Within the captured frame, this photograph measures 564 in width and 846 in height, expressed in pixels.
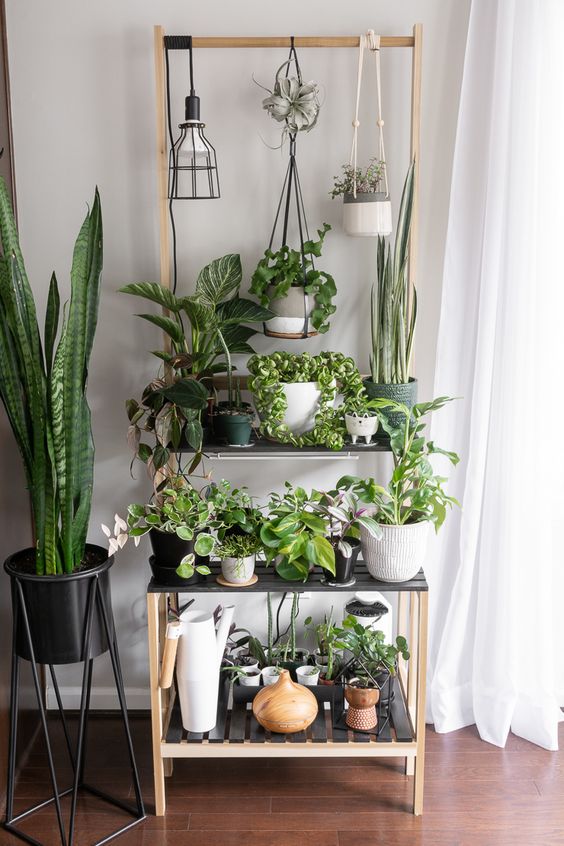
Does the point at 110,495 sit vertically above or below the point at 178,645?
above

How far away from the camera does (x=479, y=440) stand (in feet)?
8.21

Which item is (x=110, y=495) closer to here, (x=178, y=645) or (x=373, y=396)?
(x=178, y=645)

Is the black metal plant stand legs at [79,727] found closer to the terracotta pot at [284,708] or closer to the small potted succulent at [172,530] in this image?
the small potted succulent at [172,530]

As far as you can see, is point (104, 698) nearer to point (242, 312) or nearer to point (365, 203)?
point (242, 312)

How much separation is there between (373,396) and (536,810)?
1.22 metres

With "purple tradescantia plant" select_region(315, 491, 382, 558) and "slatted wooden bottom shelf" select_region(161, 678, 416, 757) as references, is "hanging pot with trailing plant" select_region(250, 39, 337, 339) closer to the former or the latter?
"purple tradescantia plant" select_region(315, 491, 382, 558)

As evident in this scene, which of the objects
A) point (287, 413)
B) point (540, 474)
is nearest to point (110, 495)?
point (287, 413)

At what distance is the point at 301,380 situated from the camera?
7.47 feet

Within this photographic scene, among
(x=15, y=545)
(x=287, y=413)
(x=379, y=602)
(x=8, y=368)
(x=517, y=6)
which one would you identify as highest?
(x=517, y=6)

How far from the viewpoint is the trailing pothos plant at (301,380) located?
227 centimetres

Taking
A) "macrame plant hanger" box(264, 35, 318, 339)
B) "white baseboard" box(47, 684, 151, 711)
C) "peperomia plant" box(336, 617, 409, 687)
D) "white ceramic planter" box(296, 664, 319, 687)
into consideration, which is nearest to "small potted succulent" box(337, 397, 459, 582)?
"peperomia plant" box(336, 617, 409, 687)

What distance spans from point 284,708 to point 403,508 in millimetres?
627

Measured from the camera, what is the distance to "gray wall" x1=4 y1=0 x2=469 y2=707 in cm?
240

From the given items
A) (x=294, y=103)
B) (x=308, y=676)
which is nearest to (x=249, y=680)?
(x=308, y=676)
